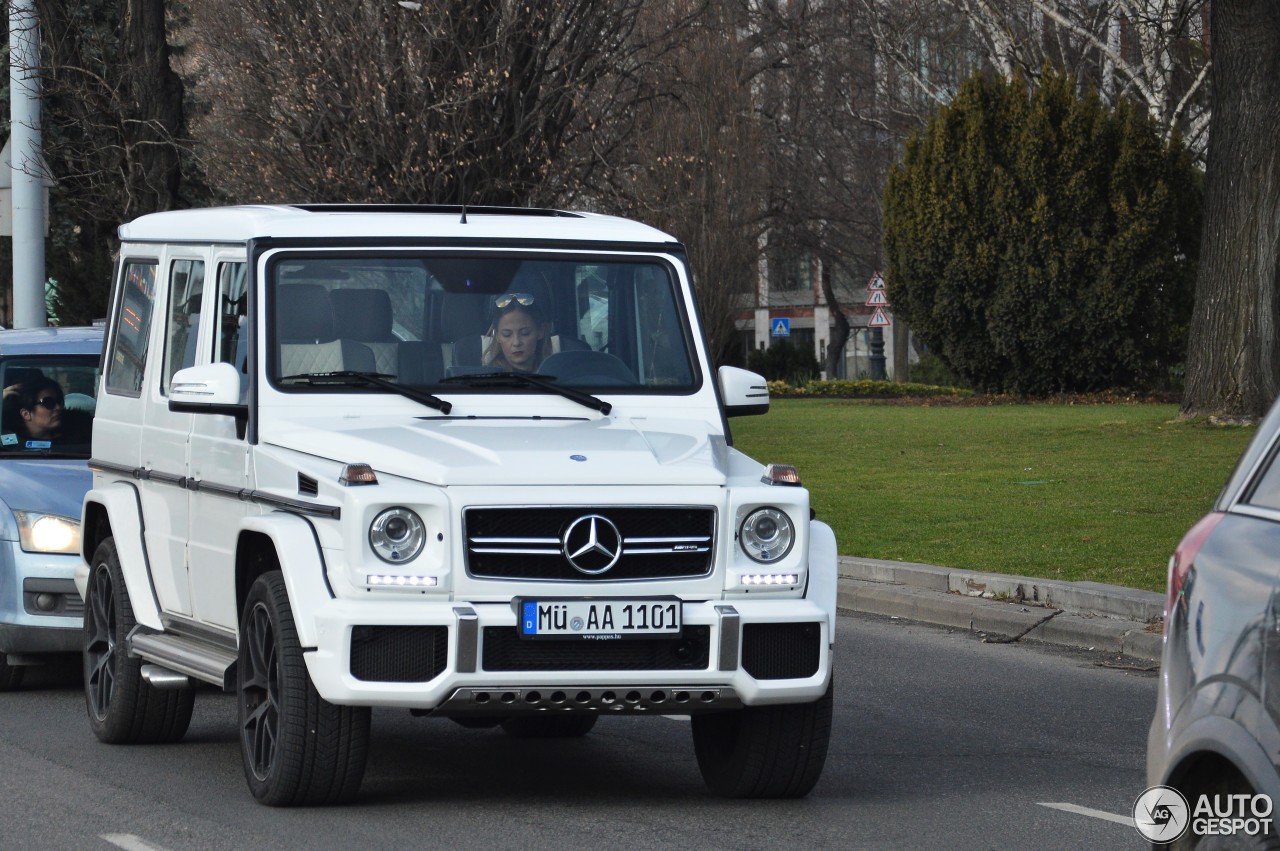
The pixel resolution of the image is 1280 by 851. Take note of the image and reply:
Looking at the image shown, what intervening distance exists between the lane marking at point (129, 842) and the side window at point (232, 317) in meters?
1.95

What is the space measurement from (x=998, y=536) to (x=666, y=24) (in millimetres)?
24752

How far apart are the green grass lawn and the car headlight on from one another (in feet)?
20.0

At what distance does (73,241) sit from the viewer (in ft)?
153

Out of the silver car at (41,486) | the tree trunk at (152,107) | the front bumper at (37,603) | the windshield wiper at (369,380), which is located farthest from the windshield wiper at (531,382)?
the tree trunk at (152,107)

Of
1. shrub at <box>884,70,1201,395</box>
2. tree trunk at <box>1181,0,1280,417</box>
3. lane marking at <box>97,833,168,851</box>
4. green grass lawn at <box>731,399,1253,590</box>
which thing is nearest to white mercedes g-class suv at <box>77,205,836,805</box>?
lane marking at <box>97,833,168,851</box>

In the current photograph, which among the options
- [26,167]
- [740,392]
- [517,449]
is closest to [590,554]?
[517,449]

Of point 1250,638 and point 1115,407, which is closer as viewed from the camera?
point 1250,638

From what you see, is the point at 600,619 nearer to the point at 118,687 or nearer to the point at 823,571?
the point at 823,571

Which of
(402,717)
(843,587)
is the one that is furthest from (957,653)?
(402,717)

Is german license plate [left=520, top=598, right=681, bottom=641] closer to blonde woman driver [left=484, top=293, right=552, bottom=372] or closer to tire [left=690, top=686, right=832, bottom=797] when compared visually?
tire [left=690, top=686, right=832, bottom=797]

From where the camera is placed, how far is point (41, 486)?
10.3 m

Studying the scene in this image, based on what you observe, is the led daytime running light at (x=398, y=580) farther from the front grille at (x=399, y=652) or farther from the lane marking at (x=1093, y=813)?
the lane marking at (x=1093, y=813)

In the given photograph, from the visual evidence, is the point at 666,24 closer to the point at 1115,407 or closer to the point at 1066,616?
the point at 1115,407

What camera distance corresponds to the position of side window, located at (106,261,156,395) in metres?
9.05
